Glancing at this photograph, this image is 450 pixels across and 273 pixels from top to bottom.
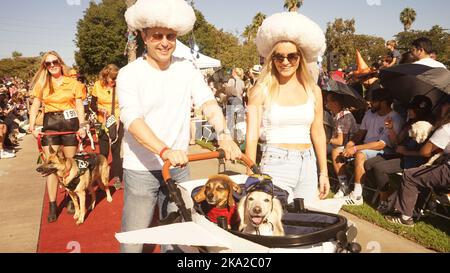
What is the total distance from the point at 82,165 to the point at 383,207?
460 centimetres

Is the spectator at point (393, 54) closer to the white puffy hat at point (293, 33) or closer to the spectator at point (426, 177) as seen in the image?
the spectator at point (426, 177)

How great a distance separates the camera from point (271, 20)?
9.91 ft

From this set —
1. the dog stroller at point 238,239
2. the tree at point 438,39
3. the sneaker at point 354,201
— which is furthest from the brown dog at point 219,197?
the tree at point 438,39

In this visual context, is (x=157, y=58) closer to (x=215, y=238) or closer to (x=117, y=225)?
(x=215, y=238)

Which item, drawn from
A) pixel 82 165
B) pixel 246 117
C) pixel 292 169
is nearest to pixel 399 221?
pixel 292 169

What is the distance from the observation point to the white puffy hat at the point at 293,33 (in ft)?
9.59

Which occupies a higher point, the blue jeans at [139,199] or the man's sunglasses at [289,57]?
the man's sunglasses at [289,57]

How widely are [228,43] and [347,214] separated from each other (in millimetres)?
58466

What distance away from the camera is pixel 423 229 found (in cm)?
490

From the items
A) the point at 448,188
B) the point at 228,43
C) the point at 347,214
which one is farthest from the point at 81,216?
the point at 228,43

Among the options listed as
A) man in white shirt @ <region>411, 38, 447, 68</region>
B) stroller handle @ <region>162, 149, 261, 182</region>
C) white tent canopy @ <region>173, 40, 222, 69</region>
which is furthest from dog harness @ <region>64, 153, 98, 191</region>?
white tent canopy @ <region>173, 40, 222, 69</region>

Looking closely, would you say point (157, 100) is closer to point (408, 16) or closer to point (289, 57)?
point (289, 57)

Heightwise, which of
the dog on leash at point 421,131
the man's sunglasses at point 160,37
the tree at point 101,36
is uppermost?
the tree at point 101,36

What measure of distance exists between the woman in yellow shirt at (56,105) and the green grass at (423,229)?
4349mm
